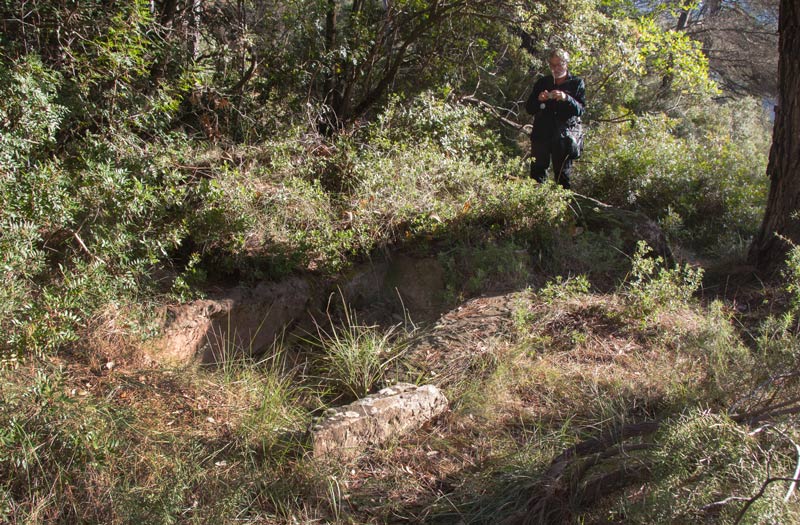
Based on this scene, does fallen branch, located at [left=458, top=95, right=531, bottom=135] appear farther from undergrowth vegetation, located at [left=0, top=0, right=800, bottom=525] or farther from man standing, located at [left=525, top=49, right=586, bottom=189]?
man standing, located at [left=525, top=49, right=586, bottom=189]

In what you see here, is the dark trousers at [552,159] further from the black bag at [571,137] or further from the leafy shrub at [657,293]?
the leafy shrub at [657,293]

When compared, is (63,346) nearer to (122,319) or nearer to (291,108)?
(122,319)

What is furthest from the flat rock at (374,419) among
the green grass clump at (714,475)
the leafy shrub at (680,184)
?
the leafy shrub at (680,184)

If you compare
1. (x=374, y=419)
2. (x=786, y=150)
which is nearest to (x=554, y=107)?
(x=786, y=150)

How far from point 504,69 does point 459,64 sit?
6.09 ft

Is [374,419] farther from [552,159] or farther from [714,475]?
[552,159]

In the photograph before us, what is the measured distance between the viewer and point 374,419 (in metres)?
3.78

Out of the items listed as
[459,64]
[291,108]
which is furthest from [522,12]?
[291,108]

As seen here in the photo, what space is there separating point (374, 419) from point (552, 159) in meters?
4.17

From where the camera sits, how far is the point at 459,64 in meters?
8.06

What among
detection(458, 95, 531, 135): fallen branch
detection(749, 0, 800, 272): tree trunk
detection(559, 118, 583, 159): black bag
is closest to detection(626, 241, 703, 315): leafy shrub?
detection(749, 0, 800, 272): tree trunk

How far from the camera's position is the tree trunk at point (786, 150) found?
5363mm

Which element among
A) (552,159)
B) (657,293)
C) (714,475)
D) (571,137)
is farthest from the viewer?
(552,159)

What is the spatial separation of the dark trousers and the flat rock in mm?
→ 3586
